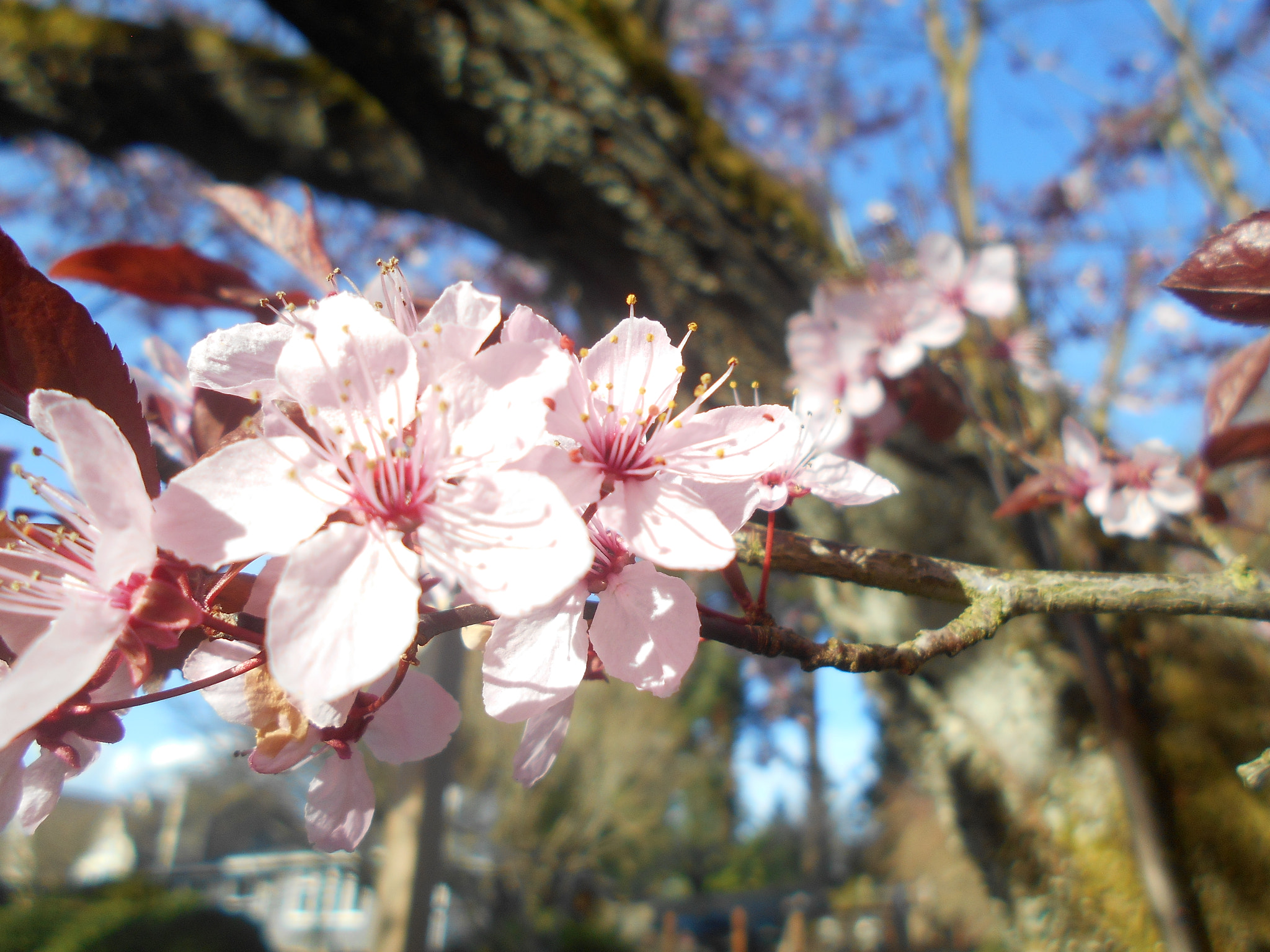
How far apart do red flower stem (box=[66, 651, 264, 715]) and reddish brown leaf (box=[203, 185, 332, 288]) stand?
1.47 ft

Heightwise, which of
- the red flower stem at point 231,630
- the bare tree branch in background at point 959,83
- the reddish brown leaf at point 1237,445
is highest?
the bare tree branch in background at point 959,83

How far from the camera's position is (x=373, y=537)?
41 cm

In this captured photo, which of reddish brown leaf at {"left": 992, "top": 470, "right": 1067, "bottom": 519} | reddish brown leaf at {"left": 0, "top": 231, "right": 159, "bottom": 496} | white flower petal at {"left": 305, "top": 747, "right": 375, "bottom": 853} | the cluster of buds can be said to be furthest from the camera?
the cluster of buds

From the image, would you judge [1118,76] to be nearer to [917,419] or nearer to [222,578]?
[917,419]

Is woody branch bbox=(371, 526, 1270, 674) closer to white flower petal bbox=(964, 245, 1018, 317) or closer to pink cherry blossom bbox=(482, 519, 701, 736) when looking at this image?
pink cherry blossom bbox=(482, 519, 701, 736)

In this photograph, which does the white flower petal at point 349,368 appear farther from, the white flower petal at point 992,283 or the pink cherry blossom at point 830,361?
the white flower petal at point 992,283

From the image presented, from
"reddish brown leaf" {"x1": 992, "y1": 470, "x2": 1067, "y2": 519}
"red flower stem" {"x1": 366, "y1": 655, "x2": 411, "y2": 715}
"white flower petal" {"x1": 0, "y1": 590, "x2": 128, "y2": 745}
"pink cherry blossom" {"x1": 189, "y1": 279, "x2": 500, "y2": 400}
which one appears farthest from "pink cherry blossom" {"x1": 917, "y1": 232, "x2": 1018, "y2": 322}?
"white flower petal" {"x1": 0, "y1": 590, "x2": 128, "y2": 745}

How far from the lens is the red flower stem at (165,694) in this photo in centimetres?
40

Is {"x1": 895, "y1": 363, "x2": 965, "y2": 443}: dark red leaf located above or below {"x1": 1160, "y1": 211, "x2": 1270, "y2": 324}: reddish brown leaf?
above

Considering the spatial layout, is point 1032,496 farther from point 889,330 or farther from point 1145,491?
point 889,330

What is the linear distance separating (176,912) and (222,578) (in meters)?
7.53

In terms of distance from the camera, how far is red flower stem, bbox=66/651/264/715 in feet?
1.31

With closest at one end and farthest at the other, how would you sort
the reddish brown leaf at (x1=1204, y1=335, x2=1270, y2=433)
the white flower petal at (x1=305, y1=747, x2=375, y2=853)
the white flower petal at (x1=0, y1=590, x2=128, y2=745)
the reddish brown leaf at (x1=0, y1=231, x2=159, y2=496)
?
the white flower petal at (x1=0, y1=590, x2=128, y2=745) < the reddish brown leaf at (x1=0, y1=231, x2=159, y2=496) < the white flower petal at (x1=305, y1=747, x2=375, y2=853) < the reddish brown leaf at (x1=1204, y1=335, x2=1270, y2=433)

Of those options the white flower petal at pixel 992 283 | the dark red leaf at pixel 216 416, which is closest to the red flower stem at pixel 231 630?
the dark red leaf at pixel 216 416
